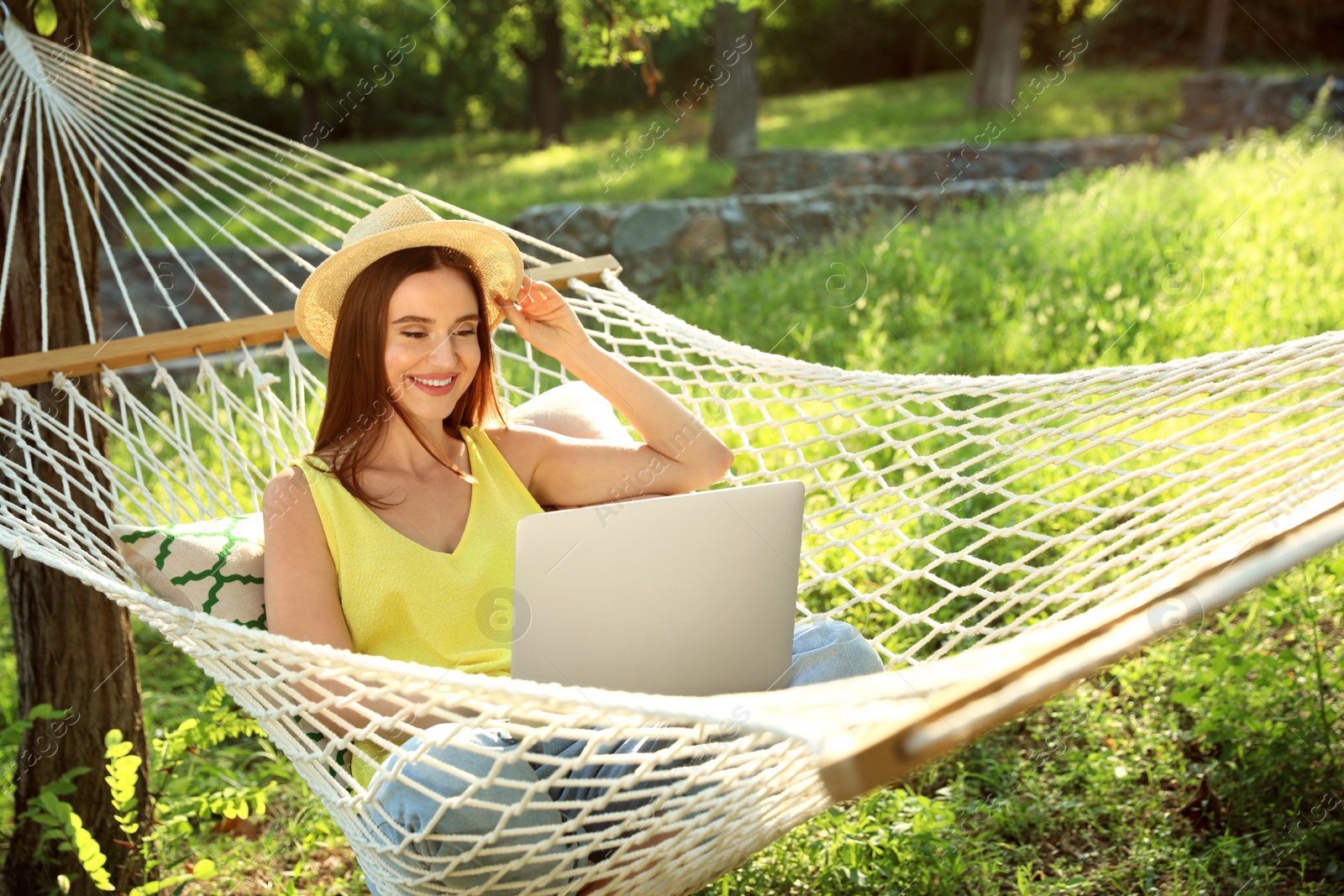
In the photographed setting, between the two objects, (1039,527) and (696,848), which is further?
(1039,527)

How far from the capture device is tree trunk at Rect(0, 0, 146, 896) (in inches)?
67.6

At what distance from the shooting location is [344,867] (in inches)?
70.9

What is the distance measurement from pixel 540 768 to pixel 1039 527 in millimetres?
1537

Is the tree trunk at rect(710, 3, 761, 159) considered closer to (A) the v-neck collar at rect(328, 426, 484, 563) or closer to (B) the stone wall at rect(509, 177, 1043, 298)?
(B) the stone wall at rect(509, 177, 1043, 298)

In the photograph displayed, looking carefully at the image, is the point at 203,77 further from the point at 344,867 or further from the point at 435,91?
the point at 344,867

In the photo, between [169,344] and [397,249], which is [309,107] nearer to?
[169,344]

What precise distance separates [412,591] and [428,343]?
0.32 meters

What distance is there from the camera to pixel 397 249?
1.45 meters

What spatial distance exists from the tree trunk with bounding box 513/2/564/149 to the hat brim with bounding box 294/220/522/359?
8.51m

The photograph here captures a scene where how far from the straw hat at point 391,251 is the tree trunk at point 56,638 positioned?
449 millimetres

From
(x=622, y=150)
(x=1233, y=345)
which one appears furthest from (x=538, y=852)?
(x=622, y=150)

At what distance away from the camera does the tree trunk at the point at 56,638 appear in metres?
1.72

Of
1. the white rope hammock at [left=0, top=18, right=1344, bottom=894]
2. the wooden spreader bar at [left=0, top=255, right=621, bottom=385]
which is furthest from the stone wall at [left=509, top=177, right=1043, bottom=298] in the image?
the wooden spreader bar at [left=0, top=255, right=621, bottom=385]

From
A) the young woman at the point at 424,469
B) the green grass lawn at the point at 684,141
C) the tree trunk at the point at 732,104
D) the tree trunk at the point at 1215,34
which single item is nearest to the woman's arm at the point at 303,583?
the young woman at the point at 424,469
